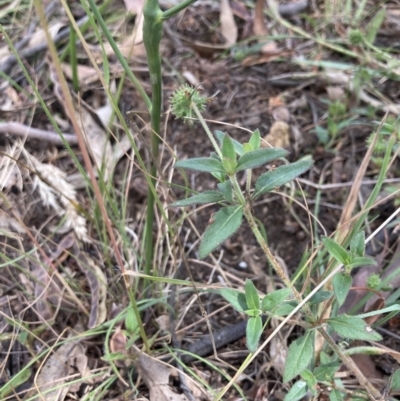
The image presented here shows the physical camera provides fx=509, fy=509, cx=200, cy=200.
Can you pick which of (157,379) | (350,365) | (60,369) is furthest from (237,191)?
(60,369)

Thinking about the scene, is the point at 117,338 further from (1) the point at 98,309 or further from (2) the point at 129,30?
(2) the point at 129,30

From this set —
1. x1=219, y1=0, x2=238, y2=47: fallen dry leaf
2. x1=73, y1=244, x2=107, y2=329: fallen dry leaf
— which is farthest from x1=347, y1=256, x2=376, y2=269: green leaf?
x1=219, y1=0, x2=238, y2=47: fallen dry leaf

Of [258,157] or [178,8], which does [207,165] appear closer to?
[258,157]

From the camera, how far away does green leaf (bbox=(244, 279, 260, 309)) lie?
0.91 m

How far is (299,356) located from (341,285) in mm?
149

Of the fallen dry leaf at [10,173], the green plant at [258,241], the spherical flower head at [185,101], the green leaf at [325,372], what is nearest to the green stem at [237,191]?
the green plant at [258,241]

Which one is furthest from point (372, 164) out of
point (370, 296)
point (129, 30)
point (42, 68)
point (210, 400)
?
point (42, 68)

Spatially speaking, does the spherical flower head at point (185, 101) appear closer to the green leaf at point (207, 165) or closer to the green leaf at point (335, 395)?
the green leaf at point (207, 165)

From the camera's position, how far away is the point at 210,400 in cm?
115

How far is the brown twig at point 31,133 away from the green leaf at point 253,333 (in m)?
0.95

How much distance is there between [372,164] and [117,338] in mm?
901

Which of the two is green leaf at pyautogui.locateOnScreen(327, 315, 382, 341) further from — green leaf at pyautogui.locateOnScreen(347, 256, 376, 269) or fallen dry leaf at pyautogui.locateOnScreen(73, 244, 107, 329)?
fallen dry leaf at pyautogui.locateOnScreen(73, 244, 107, 329)

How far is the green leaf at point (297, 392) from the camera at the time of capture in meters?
0.96

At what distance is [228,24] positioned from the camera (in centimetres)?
193
